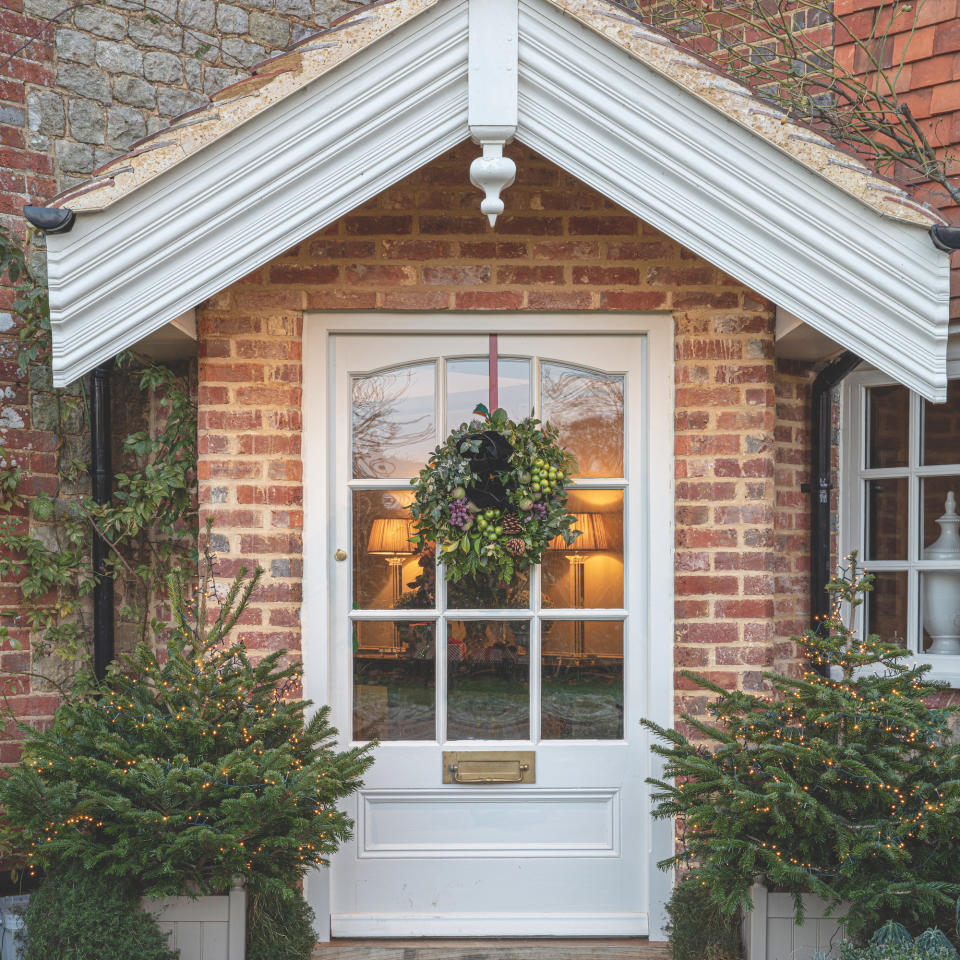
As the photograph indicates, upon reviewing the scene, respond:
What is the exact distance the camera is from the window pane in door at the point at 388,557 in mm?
3506

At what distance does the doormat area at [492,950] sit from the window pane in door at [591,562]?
4.07ft

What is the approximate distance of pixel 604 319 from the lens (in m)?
3.46

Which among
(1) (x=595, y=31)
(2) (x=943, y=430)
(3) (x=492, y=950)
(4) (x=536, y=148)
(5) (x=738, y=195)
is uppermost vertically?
(1) (x=595, y=31)

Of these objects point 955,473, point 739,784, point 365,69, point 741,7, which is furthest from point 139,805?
point 741,7

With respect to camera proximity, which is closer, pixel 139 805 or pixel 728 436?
pixel 139 805

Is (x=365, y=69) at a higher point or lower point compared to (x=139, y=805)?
higher

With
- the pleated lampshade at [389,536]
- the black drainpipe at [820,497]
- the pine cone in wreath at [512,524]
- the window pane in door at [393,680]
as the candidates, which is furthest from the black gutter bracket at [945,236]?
the window pane in door at [393,680]

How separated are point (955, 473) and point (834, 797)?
5.50ft

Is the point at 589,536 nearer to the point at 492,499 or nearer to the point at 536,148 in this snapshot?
the point at 492,499

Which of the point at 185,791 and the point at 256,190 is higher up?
the point at 256,190

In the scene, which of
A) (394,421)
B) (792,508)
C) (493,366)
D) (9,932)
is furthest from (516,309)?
(9,932)

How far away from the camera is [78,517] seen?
12.5 feet

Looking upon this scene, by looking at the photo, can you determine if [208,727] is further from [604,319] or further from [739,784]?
[604,319]

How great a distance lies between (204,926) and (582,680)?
1545 mm
